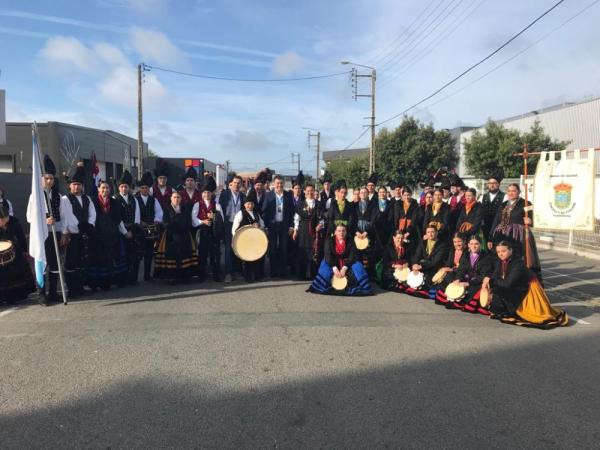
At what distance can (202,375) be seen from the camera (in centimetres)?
409

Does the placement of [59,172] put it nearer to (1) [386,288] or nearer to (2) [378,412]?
(1) [386,288]

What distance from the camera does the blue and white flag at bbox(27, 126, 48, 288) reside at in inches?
243

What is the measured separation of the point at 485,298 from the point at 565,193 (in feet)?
6.75

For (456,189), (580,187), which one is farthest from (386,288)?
(580,187)

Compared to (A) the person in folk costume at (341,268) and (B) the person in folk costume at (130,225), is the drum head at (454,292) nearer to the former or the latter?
(A) the person in folk costume at (341,268)

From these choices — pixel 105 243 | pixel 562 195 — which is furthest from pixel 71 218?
pixel 562 195

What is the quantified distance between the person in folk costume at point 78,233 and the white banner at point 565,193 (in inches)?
263

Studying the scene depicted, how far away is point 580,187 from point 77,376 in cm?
671

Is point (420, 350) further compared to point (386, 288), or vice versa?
point (386, 288)

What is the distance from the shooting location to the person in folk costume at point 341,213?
8211 millimetres

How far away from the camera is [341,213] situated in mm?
8312

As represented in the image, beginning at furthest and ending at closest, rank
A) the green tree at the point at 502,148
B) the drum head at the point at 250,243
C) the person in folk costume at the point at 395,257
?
the green tree at the point at 502,148 → the drum head at the point at 250,243 → the person in folk costume at the point at 395,257

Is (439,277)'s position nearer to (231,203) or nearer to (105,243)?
(231,203)

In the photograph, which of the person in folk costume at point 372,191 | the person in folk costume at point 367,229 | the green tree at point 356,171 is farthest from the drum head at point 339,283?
the green tree at point 356,171
